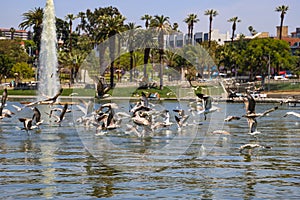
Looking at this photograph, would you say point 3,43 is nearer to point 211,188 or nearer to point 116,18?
point 116,18

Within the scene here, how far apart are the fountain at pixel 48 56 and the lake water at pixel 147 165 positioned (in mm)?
44284

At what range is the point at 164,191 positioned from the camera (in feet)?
77.8

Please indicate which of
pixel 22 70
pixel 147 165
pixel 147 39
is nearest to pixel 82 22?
pixel 22 70

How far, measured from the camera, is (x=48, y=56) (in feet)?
299

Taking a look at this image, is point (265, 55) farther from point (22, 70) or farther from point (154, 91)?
point (22, 70)

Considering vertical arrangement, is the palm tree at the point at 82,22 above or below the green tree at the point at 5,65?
above

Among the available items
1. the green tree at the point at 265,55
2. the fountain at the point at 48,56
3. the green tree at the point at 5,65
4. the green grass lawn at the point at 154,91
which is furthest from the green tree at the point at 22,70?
the fountain at the point at 48,56

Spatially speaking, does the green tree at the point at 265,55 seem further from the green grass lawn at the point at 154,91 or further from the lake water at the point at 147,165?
the lake water at the point at 147,165

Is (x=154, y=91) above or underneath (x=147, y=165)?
above

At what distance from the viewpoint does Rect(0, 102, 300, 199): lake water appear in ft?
77.8

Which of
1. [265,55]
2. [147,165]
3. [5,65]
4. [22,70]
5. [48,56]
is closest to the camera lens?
[147,165]

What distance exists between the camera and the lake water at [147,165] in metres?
23.7

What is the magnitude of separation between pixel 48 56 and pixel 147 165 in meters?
63.3

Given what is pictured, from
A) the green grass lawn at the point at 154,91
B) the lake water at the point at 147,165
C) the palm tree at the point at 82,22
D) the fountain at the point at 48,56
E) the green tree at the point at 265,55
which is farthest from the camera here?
the palm tree at the point at 82,22
